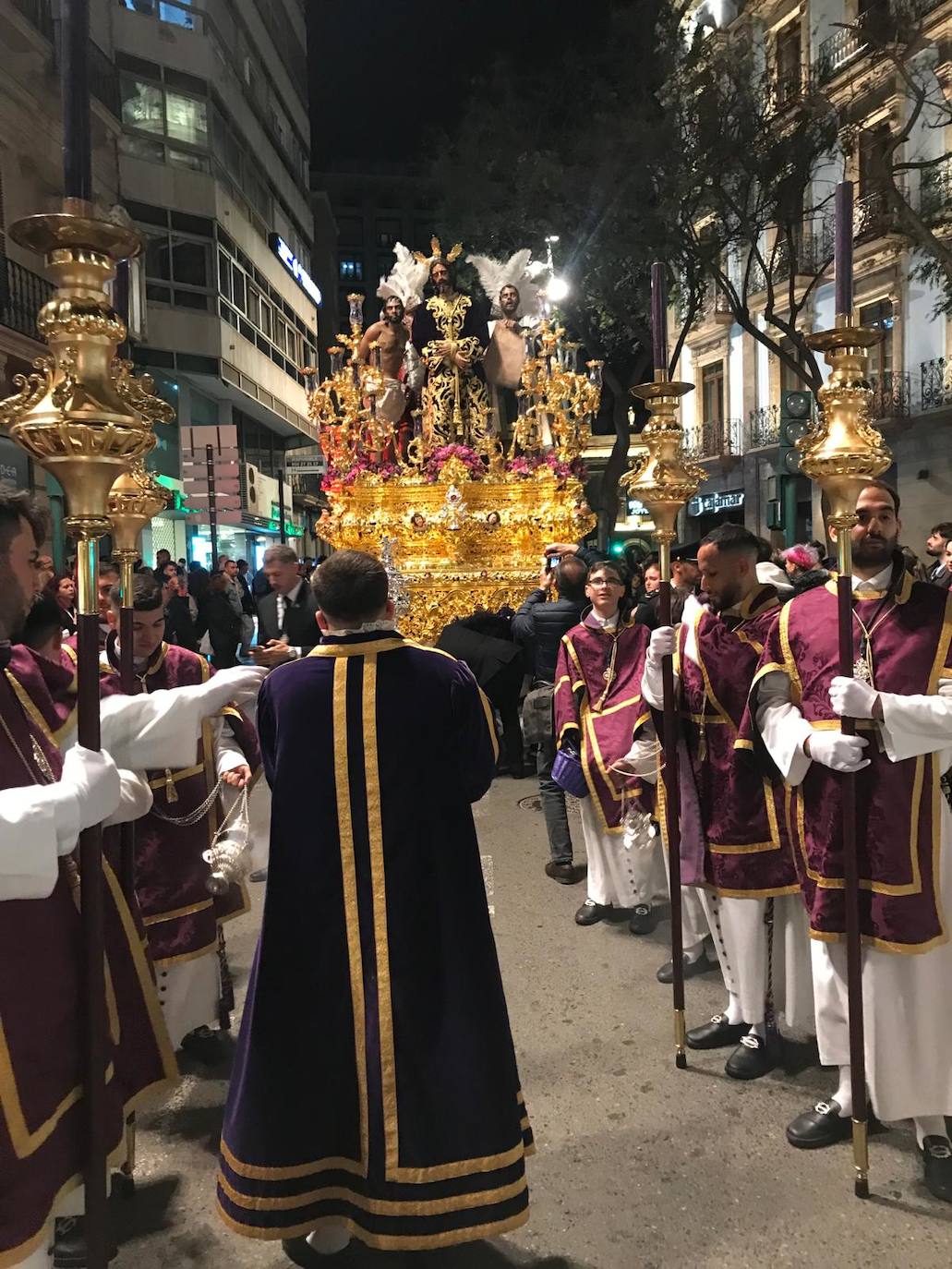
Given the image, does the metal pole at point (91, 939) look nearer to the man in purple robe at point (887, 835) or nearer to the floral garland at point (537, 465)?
the man in purple robe at point (887, 835)

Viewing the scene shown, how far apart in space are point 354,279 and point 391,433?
2171 inches

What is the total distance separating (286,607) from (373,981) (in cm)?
432

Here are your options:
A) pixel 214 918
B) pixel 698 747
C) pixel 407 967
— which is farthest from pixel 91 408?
pixel 698 747

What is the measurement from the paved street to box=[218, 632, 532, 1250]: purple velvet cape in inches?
16.6

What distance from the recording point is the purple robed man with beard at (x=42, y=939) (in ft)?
5.65

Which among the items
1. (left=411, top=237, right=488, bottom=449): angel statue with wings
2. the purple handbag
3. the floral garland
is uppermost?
(left=411, top=237, right=488, bottom=449): angel statue with wings

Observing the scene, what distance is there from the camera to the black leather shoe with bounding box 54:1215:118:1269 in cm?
244

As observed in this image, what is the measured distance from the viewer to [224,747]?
3.46 metres

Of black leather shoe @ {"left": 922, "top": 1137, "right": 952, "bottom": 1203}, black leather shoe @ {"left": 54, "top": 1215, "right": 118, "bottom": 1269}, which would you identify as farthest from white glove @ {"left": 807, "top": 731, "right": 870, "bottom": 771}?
black leather shoe @ {"left": 54, "top": 1215, "right": 118, "bottom": 1269}

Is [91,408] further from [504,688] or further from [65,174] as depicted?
[504,688]

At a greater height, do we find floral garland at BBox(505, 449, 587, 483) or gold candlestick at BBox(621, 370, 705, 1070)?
floral garland at BBox(505, 449, 587, 483)

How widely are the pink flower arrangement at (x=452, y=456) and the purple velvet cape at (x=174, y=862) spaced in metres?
6.54

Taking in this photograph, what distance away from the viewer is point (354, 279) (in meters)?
60.0

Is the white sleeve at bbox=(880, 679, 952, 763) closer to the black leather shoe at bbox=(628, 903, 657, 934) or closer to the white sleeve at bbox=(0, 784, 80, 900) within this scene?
the white sleeve at bbox=(0, 784, 80, 900)
